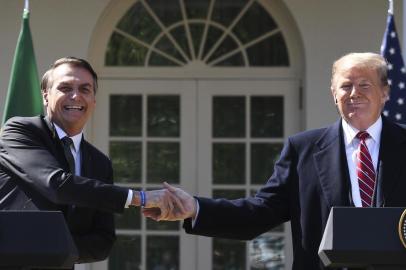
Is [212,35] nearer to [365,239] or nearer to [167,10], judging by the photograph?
[167,10]

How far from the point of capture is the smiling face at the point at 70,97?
3.96 metres

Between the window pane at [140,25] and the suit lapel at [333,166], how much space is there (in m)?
4.06

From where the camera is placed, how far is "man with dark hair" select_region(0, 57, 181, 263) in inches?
145

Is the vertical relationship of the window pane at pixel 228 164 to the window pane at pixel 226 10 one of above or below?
below

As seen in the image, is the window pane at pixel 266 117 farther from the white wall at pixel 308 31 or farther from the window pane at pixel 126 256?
the window pane at pixel 126 256

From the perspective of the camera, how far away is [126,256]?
768cm

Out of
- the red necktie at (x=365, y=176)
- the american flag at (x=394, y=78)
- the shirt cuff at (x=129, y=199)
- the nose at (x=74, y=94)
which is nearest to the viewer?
the red necktie at (x=365, y=176)

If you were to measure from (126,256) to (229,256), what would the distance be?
853 millimetres

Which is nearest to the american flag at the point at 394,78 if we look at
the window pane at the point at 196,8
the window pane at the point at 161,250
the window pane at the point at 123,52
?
the window pane at the point at 196,8

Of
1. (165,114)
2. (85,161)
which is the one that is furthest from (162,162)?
(85,161)

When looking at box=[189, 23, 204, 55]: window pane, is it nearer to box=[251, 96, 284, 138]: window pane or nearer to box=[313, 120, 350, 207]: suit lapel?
box=[251, 96, 284, 138]: window pane

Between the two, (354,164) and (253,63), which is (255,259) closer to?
(253,63)

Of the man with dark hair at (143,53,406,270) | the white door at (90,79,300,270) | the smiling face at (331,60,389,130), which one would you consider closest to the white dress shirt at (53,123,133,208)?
the man with dark hair at (143,53,406,270)

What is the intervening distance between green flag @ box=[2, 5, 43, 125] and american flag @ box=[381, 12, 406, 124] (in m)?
2.38
